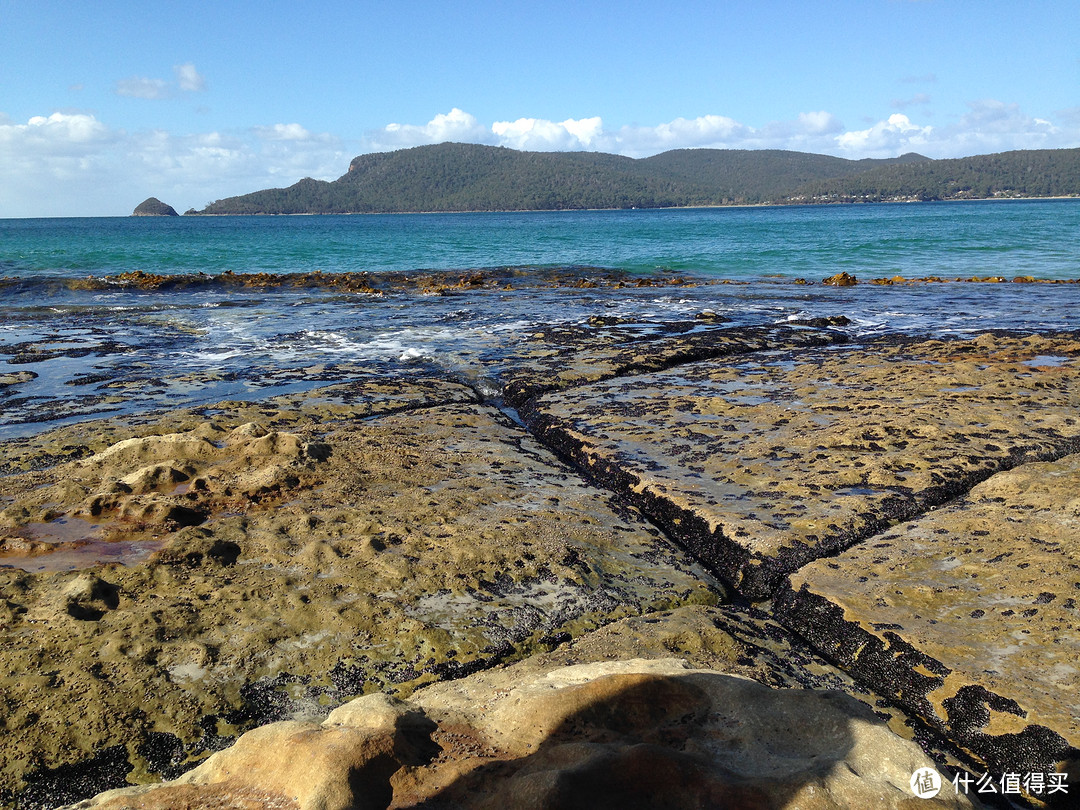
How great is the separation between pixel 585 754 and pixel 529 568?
1599mm

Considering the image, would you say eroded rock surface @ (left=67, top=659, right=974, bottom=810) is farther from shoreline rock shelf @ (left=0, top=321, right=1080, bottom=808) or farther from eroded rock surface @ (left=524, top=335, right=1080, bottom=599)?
eroded rock surface @ (left=524, top=335, right=1080, bottom=599)

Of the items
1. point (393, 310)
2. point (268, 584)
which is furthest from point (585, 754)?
point (393, 310)

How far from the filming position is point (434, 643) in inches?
117

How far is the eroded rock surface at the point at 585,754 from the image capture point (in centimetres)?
179

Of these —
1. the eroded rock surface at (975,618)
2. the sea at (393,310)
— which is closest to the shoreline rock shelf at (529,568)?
the eroded rock surface at (975,618)

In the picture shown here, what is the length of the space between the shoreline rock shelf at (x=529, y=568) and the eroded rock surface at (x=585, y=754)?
0.13 ft

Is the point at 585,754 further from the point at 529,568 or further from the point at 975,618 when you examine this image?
the point at 975,618

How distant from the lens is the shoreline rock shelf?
2566 millimetres

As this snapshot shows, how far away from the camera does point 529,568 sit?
139 inches

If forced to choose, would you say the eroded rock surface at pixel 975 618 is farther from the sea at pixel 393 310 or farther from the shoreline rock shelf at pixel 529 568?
the sea at pixel 393 310

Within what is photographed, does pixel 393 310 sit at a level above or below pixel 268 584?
above

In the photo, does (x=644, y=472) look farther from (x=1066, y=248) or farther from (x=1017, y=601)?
(x=1066, y=248)

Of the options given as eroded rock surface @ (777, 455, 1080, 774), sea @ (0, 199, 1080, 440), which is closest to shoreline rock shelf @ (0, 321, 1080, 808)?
eroded rock surface @ (777, 455, 1080, 774)

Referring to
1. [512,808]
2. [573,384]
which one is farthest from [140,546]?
[573,384]
